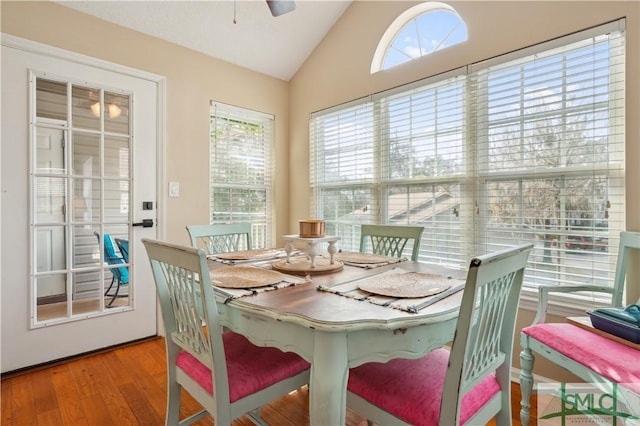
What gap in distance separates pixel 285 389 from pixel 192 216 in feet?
6.59

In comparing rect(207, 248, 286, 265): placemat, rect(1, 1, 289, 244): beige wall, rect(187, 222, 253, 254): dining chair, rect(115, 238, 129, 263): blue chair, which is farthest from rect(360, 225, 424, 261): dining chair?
rect(115, 238, 129, 263): blue chair

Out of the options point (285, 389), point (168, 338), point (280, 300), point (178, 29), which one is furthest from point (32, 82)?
point (285, 389)

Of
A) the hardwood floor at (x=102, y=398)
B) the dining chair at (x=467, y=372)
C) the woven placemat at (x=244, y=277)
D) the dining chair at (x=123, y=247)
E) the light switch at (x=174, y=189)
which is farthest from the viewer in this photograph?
the light switch at (x=174, y=189)

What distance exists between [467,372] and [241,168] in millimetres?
2743

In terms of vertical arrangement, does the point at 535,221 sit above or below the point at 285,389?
above

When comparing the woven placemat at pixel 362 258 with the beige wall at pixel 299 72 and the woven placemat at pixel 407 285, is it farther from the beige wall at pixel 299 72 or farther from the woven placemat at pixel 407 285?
the beige wall at pixel 299 72

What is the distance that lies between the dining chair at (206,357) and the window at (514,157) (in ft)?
5.19

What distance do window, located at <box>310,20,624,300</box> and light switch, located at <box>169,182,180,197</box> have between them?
1.57m

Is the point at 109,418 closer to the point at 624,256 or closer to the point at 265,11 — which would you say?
the point at 624,256

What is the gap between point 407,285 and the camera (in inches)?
50.2

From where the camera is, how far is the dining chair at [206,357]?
42.8 inches

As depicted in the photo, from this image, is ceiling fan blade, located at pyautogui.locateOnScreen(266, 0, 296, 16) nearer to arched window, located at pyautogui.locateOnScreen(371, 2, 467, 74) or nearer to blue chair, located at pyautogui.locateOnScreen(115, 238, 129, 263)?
arched window, located at pyautogui.locateOnScreen(371, 2, 467, 74)

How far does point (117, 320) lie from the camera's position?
99.0 inches

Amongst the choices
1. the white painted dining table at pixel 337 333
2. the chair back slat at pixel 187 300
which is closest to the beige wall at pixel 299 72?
the white painted dining table at pixel 337 333
